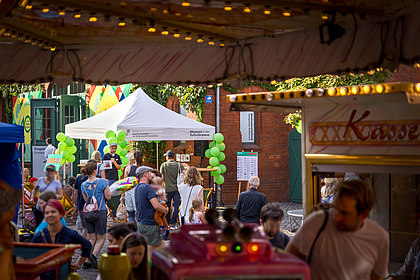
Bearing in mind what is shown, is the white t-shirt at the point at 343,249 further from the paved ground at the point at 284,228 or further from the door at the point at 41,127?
the door at the point at 41,127

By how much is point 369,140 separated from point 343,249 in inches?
78.1

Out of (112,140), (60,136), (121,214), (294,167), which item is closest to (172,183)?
(121,214)

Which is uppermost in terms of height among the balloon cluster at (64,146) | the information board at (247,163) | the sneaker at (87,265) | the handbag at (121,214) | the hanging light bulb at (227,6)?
the hanging light bulb at (227,6)

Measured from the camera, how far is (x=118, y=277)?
318cm

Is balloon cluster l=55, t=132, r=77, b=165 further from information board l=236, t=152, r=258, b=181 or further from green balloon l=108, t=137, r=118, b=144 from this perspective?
information board l=236, t=152, r=258, b=181

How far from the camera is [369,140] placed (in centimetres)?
520

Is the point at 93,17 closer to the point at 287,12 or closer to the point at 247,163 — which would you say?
the point at 287,12

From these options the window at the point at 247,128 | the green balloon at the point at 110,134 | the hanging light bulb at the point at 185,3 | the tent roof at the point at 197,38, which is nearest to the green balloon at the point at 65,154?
the green balloon at the point at 110,134

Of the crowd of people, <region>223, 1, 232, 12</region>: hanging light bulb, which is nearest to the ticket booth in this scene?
the crowd of people

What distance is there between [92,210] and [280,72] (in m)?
4.67

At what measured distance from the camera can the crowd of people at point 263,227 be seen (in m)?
3.43

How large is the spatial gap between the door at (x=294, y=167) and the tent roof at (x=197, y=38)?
13571 millimetres

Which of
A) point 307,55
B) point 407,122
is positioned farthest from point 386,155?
point 307,55

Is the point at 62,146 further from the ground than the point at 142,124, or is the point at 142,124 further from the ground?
the point at 142,124
